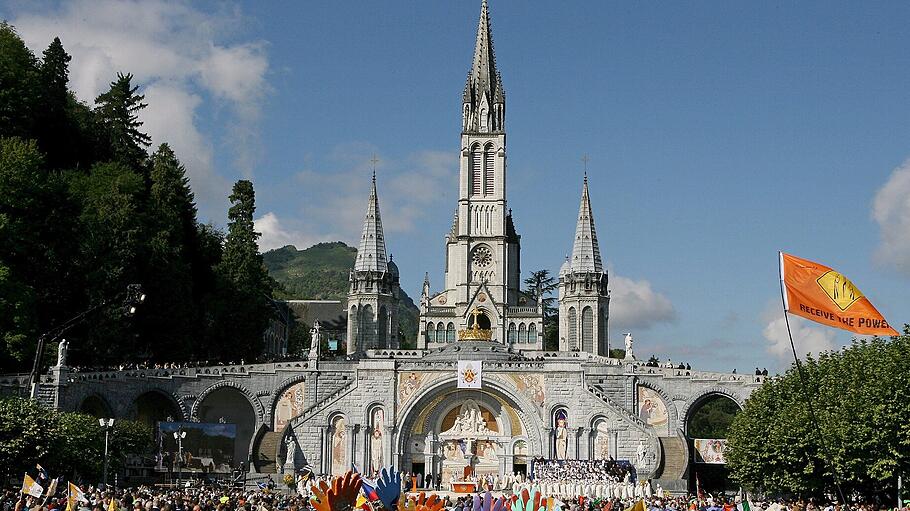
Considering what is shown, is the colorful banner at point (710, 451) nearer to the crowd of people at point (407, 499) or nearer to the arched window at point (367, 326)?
the crowd of people at point (407, 499)

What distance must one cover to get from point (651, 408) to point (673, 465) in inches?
195

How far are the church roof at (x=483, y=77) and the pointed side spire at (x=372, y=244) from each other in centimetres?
1699

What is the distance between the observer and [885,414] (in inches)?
1400

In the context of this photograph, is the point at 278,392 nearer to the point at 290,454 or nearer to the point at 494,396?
the point at 290,454

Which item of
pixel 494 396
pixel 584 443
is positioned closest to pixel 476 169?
pixel 494 396

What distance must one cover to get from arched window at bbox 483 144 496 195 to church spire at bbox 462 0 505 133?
5.80ft

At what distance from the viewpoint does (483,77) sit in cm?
10294

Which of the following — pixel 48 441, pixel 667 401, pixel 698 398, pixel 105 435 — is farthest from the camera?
pixel 667 401

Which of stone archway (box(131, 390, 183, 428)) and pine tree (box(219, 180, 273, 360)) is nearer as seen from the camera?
stone archway (box(131, 390, 183, 428))

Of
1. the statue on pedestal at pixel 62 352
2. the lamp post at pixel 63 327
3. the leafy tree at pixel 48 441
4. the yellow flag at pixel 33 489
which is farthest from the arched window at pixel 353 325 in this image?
the yellow flag at pixel 33 489

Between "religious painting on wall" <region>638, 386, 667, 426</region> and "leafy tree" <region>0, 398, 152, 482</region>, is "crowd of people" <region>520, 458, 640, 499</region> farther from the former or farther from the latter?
"leafy tree" <region>0, 398, 152, 482</region>

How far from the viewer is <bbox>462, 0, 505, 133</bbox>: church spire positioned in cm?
10175

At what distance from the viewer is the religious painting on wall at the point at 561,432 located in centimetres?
6034

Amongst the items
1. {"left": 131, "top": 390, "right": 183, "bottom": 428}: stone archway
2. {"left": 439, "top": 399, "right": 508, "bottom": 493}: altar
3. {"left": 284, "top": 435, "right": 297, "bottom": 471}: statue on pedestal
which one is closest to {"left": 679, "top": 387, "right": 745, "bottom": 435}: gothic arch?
{"left": 439, "top": 399, "right": 508, "bottom": 493}: altar
